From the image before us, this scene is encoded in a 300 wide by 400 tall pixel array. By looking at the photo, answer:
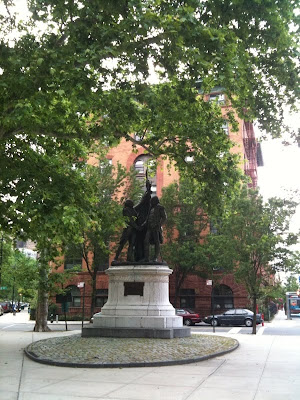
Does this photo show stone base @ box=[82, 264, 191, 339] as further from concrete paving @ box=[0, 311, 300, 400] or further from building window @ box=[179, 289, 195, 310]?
building window @ box=[179, 289, 195, 310]

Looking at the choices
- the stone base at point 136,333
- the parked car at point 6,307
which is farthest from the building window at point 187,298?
the parked car at point 6,307

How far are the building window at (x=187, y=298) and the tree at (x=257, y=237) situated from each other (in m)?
17.0

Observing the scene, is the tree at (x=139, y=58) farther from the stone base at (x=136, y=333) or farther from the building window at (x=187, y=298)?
the building window at (x=187, y=298)

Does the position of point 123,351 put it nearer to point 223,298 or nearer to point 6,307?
point 223,298

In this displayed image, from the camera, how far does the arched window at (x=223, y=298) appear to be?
131ft

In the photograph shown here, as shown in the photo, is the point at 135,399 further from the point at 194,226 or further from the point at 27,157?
the point at 194,226

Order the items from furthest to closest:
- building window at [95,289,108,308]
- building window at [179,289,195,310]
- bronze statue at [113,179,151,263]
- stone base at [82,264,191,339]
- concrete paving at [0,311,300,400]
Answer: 1. building window at [95,289,108,308]
2. building window at [179,289,195,310]
3. bronze statue at [113,179,151,263]
4. stone base at [82,264,191,339]
5. concrete paving at [0,311,300,400]

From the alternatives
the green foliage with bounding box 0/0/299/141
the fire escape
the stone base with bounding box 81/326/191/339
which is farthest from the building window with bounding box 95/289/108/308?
the green foliage with bounding box 0/0/299/141

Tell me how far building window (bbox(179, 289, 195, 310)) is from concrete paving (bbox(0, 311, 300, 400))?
3154 cm

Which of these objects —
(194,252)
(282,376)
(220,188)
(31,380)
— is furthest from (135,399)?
(194,252)

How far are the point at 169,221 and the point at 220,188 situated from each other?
2467cm

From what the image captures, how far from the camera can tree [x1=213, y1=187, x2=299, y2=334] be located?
23156mm

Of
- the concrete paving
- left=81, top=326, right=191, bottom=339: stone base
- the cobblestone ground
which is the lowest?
the concrete paving

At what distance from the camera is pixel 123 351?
9.90 m
